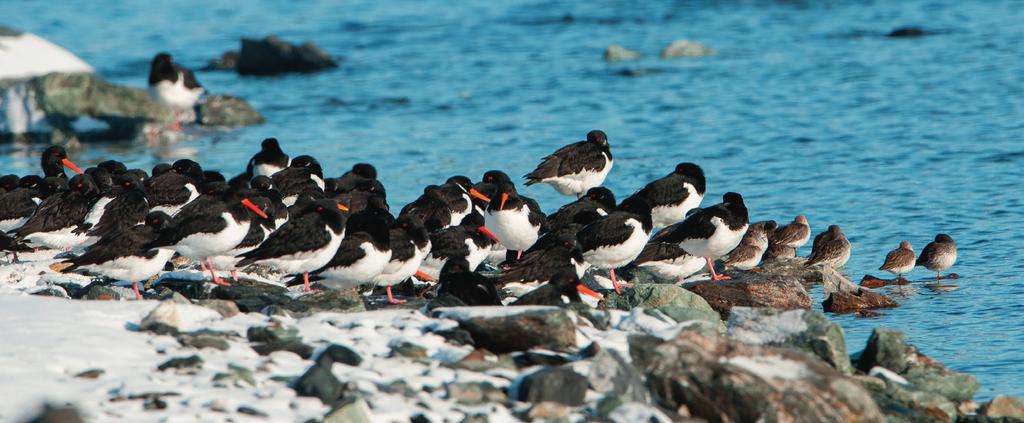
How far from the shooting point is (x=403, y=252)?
12602 mm

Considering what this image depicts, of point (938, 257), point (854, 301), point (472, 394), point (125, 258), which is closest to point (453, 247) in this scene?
point (125, 258)

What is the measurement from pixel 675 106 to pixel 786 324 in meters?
20.3

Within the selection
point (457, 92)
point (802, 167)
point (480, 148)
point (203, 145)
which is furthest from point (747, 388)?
point (457, 92)

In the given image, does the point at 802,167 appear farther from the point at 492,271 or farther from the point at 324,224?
the point at 324,224

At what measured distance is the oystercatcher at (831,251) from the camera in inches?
617

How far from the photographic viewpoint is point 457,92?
33.7 metres

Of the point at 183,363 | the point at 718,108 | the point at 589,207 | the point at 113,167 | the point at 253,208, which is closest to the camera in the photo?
the point at 183,363

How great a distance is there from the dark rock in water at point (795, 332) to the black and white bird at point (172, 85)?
21.7 m

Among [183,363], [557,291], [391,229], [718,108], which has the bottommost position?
[718,108]

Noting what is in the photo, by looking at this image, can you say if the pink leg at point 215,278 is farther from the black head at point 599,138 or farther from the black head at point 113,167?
the black head at point 599,138

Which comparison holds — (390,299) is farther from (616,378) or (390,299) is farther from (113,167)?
(113,167)

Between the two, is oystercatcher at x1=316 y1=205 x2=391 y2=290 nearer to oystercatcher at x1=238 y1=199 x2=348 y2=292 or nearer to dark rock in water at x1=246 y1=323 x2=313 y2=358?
oystercatcher at x1=238 y1=199 x2=348 y2=292

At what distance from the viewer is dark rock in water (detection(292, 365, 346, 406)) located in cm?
834

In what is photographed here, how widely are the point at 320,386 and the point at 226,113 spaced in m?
23.0
